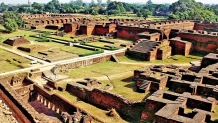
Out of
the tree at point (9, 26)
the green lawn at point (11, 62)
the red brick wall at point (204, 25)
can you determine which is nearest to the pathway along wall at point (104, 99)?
the green lawn at point (11, 62)

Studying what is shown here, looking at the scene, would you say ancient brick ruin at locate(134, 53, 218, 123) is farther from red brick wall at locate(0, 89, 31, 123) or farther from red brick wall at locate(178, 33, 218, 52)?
red brick wall at locate(178, 33, 218, 52)

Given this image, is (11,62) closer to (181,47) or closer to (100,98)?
(100,98)

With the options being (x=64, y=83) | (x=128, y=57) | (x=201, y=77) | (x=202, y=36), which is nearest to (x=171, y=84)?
(x=201, y=77)

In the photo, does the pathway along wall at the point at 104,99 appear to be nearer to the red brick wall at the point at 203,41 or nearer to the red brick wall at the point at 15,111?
the red brick wall at the point at 15,111

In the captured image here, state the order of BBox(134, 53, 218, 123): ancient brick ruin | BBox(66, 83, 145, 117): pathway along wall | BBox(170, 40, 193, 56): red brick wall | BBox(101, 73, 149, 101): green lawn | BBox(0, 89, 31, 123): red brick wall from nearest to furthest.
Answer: BBox(0, 89, 31, 123): red brick wall, BBox(134, 53, 218, 123): ancient brick ruin, BBox(66, 83, 145, 117): pathway along wall, BBox(101, 73, 149, 101): green lawn, BBox(170, 40, 193, 56): red brick wall

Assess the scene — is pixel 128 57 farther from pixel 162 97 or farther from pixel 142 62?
pixel 162 97

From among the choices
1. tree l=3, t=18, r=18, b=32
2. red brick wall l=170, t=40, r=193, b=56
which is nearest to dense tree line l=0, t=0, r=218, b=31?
tree l=3, t=18, r=18, b=32

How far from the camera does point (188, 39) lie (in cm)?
3091

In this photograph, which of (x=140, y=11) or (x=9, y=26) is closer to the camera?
(x=9, y=26)

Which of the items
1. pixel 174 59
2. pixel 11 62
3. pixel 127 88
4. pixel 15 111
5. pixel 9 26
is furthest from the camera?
pixel 9 26

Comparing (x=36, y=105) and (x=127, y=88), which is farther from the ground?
(x=127, y=88)

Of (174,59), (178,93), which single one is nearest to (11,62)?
(178,93)

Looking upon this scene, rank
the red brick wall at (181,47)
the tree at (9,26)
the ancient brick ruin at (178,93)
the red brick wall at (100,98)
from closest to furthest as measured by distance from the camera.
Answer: the ancient brick ruin at (178,93) → the red brick wall at (100,98) → the red brick wall at (181,47) → the tree at (9,26)

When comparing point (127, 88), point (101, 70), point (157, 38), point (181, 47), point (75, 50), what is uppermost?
point (157, 38)
